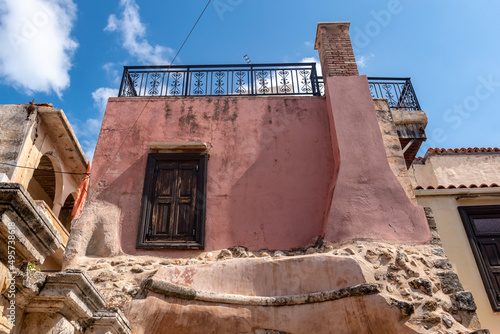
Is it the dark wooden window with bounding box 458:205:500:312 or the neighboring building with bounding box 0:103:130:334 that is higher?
Answer: the dark wooden window with bounding box 458:205:500:312

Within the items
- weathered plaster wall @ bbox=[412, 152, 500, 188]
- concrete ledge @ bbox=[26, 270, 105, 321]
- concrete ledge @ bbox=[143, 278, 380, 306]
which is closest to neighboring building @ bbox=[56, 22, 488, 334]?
concrete ledge @ bbox=[143, 278, 380, 306]

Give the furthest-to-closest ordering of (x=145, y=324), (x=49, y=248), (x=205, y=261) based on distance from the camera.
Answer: (x=205, y=261) < (x=145, y=324) < (x=49, y=248)

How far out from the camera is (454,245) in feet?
24.4

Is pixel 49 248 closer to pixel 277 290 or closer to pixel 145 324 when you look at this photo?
pixel 145 324

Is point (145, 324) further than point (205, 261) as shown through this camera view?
No

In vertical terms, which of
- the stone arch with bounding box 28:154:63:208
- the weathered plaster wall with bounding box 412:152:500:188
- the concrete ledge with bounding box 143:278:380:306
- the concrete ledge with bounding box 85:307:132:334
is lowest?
the concrete ledge with bounding box 85:307:132:334

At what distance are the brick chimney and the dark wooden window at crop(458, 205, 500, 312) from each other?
135 inches

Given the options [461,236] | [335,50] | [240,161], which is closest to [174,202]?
[240,161]

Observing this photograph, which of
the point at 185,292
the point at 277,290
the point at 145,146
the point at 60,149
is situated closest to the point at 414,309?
the point at 277,290

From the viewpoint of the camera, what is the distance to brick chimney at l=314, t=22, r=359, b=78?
8297 millimetres

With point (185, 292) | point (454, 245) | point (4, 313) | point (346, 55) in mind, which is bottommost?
point (4, 313)

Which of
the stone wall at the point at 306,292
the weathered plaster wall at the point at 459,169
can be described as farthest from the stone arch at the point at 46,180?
the weathered plaster wall at the point at 459,169

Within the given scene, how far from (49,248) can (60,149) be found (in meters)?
7.14

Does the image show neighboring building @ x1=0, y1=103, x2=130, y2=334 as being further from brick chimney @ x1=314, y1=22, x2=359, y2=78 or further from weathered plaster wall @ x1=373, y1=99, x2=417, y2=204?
brick chimney @ x1=314, y1=22, x2=359, y2=78
